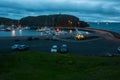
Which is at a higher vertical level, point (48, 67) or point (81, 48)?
point (48, 67)

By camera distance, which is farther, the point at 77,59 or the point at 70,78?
the point at 77,59

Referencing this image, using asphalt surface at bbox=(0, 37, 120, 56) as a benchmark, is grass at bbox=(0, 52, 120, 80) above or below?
above

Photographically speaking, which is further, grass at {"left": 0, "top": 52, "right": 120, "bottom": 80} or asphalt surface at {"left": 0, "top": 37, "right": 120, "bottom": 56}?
asphalt surface at {"left": 0, "top": 37, "right": 120, "bottom": 56}

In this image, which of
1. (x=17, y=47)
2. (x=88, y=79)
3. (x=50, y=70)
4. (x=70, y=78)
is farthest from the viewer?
(x=17, y=47)

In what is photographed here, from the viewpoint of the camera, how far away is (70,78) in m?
23.5

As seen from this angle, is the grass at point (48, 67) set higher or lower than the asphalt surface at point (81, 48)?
higher

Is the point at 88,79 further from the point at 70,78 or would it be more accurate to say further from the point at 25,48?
the point at 25,48

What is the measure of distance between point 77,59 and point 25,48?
26721 mm

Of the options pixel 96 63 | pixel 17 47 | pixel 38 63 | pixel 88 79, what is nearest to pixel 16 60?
pixel 38 63

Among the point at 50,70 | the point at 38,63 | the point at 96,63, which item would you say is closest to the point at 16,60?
the point at 38,63

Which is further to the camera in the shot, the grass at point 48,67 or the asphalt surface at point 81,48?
the asphalt surface at point 81,48

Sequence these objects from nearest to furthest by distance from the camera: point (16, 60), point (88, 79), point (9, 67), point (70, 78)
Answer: point (88, 79)
point (70, 78)
point (9, 67)
point (16, 60)

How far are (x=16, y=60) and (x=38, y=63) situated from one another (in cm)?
323

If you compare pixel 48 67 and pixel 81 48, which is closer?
pixel 48 67
